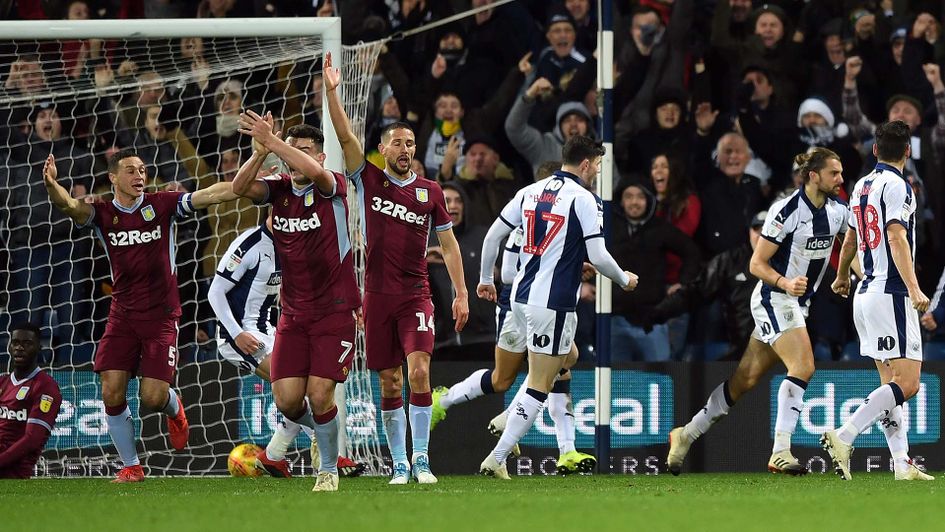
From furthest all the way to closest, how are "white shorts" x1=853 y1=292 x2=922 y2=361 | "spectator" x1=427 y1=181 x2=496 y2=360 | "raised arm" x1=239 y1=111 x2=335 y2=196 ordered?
"spectator" x1=427 y1=181 x2=496 y2=360, "white shorts" x1=853 y1=292 x2=922 y2=361, "raised arm" x1=239 y1=111 x2=335 y2=196

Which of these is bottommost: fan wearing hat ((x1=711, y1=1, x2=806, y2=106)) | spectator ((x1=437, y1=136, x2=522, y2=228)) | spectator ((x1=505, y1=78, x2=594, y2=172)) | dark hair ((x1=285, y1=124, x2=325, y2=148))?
dark hair ((x1=285, y1=124, x2=325, y2=148))

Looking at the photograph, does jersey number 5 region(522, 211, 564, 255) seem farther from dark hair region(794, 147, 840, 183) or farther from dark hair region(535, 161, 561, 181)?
dark hair region(794, 147, 840, 183)

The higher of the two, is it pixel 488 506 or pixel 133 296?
pixel 133 296

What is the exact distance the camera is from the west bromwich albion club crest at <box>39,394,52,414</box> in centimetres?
1010

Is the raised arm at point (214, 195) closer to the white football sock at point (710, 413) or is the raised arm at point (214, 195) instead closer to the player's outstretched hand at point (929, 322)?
the white football sock at point (710, 413)

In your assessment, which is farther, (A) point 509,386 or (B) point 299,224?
(A) point 509,386

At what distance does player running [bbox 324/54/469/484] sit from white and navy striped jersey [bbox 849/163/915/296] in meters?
2.51

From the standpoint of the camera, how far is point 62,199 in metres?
9.02

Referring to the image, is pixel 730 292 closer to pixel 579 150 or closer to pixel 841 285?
pixel 841 285

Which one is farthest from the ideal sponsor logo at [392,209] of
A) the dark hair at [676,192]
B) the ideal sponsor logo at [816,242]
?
the dark hair at [676,192]

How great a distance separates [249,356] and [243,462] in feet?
2.48

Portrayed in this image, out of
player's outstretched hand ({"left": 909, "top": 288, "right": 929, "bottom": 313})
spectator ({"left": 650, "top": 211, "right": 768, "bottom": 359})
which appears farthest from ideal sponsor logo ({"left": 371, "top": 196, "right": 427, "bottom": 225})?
spectator ({"left": 650, "top": 211, "right": 768, "bottom": 359})

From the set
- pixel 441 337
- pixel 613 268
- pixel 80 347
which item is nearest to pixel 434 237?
pixel 441 337

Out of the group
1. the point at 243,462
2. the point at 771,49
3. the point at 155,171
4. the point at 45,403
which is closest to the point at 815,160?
the point at 771,49
